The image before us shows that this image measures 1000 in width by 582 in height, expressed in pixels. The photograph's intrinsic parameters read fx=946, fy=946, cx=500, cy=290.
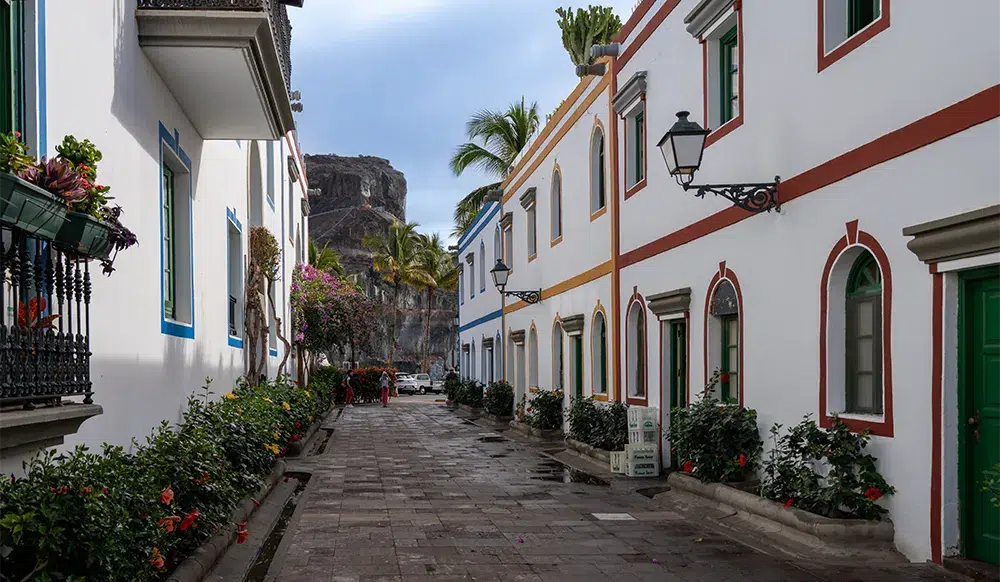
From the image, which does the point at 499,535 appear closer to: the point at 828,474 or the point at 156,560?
the point at 828,474

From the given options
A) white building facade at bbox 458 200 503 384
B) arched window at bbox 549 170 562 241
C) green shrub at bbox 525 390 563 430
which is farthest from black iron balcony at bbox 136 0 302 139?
white building facade at bbox 458 200 503 384

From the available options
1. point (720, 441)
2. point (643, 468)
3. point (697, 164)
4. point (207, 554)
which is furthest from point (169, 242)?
point (643, 468)

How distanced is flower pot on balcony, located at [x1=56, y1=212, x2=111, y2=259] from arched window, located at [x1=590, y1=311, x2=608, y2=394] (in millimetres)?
12422

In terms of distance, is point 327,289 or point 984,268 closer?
point 984,268

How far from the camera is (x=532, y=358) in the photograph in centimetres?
2381

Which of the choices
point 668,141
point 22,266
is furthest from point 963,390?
point 22,266

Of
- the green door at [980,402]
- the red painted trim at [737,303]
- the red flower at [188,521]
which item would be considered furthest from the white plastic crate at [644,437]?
the red flower at [188,521]

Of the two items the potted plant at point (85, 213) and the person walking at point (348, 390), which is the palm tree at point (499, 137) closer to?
the person walking at point (348, 390)

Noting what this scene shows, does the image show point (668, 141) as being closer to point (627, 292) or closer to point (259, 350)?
point (627, 292)

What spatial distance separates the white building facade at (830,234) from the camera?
21.9 feet

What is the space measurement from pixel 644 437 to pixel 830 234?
5513 millimetres

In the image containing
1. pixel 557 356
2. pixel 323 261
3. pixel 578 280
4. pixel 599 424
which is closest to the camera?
pixel 599 424

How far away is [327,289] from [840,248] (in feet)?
71.9

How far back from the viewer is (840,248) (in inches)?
329
